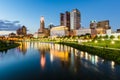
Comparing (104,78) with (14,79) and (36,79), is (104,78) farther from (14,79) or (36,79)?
(14,79)

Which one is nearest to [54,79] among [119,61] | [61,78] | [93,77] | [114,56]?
[61,78]

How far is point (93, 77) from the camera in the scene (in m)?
23.5

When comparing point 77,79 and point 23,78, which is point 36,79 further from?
point 77,79

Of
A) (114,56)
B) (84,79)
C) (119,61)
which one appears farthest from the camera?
(114,56)

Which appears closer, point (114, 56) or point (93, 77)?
point (93, 77)

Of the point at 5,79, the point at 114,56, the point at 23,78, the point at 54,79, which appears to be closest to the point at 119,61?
the point at 114,56

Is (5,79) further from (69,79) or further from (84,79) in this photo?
(84,79)

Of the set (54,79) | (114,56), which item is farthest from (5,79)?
(114,56)

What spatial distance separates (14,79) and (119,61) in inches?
795

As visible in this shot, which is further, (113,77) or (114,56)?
(114,56)

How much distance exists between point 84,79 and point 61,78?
289cm

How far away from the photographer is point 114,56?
128 feet

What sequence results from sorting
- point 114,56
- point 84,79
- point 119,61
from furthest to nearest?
point 114,56, point 119,61, point 84,79

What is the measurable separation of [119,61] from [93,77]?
1284cm
